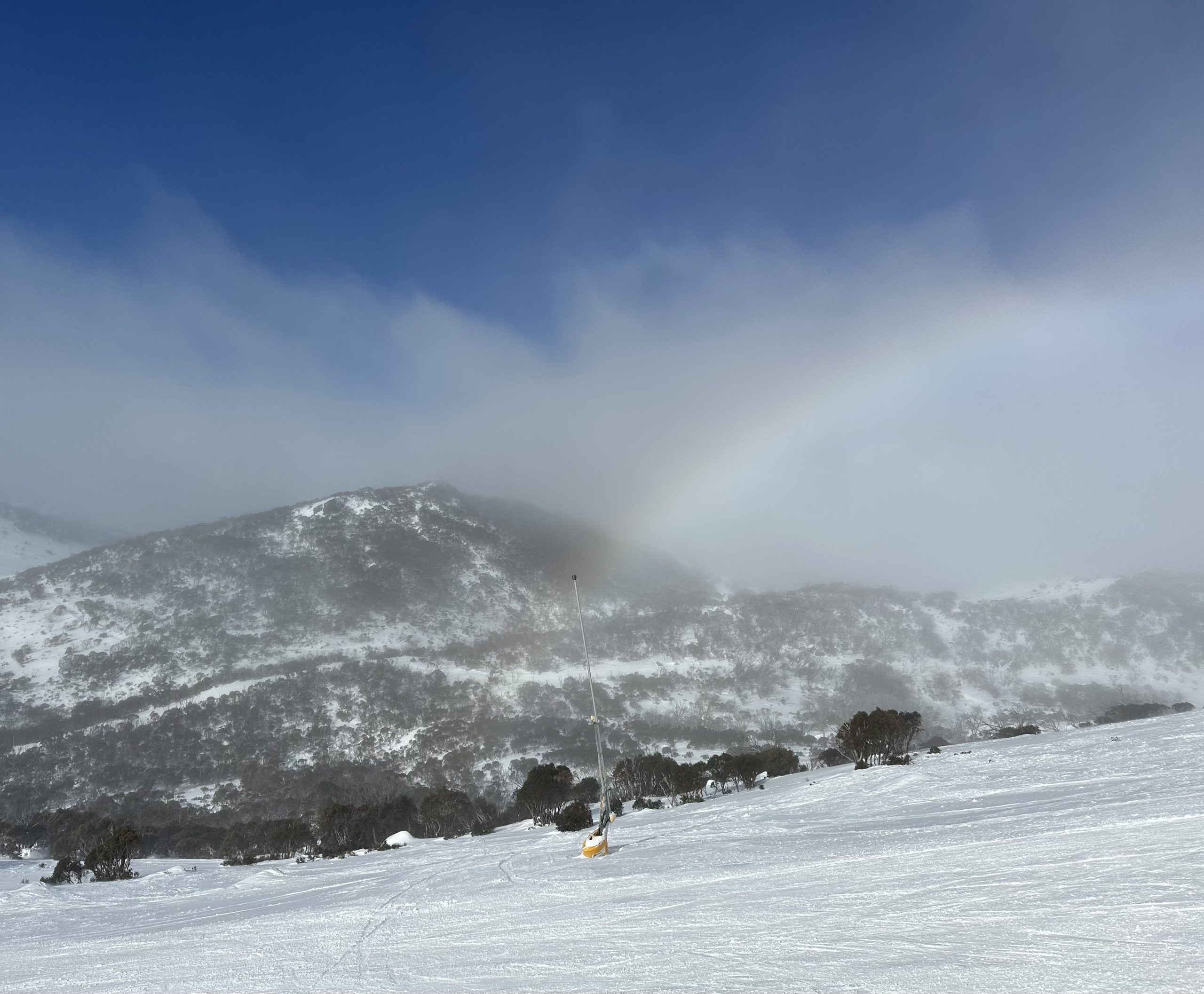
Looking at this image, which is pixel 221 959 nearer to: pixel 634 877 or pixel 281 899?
pixel 634 877

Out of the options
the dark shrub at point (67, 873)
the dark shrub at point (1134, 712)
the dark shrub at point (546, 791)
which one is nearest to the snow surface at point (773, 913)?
the dark shrub at point (67, 873)

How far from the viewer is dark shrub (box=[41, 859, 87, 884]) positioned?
31125 mm

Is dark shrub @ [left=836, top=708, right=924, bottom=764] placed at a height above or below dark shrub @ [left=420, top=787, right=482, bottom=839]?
above

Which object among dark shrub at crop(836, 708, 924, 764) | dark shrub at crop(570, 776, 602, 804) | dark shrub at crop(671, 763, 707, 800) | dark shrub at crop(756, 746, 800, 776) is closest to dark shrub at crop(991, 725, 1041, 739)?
dark shrub at crop(836, 708, 924, 764)

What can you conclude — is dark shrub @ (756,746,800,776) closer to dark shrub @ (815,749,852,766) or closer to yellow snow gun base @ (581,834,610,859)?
dark shrub @ (815,749,852,766)

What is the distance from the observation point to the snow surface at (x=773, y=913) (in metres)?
5.68

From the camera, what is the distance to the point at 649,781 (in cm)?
6181

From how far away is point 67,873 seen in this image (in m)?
32.4

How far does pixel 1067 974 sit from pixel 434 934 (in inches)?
312

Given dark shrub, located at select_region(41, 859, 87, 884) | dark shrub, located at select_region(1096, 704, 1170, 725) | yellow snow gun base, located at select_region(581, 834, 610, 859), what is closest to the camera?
yellow snow gun base, located at select_region(581, 834, 610, 859)

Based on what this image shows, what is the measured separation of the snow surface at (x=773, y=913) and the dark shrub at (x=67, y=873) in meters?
11.9

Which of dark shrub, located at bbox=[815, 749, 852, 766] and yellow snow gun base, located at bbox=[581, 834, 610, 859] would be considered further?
dark shrub, located at bbox=[815, 749, 852, 766]

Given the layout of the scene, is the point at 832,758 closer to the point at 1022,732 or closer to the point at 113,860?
the point at 1022,732

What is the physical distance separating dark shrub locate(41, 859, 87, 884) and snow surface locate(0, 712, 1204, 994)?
1195cm
